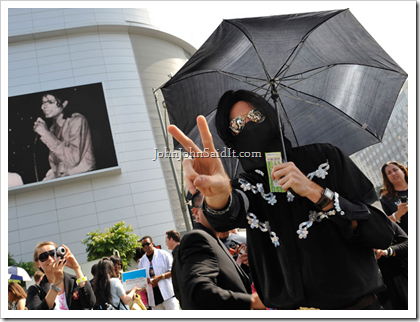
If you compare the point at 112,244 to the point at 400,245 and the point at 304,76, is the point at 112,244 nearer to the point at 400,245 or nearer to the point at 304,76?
the point at 400,245

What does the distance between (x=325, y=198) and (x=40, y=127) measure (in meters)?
22.5

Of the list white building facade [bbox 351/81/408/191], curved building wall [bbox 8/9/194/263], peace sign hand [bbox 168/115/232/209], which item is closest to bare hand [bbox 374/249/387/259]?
white building facade [bbox 351/81/408/191]

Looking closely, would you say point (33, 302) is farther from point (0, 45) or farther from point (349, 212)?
point (349, 212)

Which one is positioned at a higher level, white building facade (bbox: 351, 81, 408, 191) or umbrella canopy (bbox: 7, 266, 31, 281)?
umbrella canopy (bbox: 7, 266, 31, 281)

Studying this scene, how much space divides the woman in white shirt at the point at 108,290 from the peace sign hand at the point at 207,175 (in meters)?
2.68

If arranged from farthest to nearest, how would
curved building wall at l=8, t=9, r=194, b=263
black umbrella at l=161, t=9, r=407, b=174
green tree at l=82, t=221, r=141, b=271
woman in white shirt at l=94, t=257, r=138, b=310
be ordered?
curved building wall at l=8, t=9, r=194, b=263 → green tree at l=82, t=221, r=141, b=271 → woman in white shirt at l=94, t=257, r=138, b=310 → black umbrella at l=161, t=9, r=407, b=174

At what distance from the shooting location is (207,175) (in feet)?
4.51

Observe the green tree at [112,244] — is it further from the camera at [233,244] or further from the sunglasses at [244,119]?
the sunglasses at [244,119]

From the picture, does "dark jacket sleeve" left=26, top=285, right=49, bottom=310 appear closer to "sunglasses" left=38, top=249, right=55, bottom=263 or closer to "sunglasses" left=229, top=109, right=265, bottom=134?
"sunglasses" left=38, top=249, right=55, bottom=263

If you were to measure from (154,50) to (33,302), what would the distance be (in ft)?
78.9

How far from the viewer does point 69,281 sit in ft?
9.29

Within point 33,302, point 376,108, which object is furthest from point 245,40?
point 33,302

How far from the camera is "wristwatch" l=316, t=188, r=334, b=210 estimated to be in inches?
56.8

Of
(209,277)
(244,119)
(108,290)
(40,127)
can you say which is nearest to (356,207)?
(244,119)
